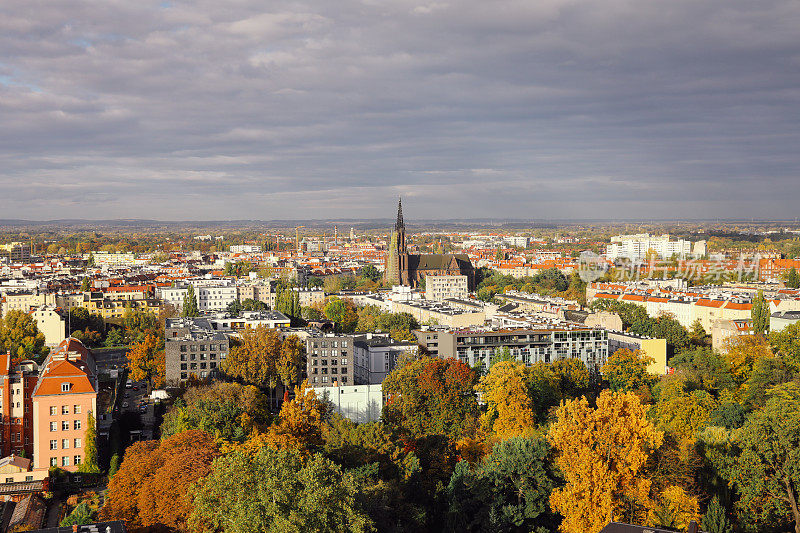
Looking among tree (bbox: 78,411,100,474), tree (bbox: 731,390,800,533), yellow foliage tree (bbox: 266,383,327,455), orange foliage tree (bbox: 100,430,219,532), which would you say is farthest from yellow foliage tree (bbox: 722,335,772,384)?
tree (bbox: 78,411,100,474)

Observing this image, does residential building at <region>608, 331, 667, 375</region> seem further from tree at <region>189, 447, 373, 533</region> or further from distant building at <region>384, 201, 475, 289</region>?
distant building at <region>384, 201, 475, 289</region>

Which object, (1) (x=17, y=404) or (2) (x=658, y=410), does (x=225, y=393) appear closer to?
(1) (x=17, y=404)

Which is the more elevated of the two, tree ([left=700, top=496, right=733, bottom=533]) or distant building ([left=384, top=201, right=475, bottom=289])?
distant building ([left=384, top=201, right=475, bottom=289])

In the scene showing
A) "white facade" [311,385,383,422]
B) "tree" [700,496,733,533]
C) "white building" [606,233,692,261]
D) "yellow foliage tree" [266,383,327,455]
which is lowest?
"white facade" [311,385,383,422]

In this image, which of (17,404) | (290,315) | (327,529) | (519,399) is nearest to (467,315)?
(290,315)

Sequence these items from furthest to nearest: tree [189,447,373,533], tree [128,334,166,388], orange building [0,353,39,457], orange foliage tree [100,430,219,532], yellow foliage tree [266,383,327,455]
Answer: tree [128,334,166,388] → orange building [0,353,39,457] → yellow foliage tree [266,383,327,455] → orange foliage tree [100,430,219,532] → tree [189,447,373,533]

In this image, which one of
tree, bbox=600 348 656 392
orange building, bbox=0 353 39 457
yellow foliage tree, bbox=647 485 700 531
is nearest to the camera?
yellow foliage tree, bbox=647 485 700 531

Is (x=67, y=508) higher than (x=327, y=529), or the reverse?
(x=327, y=529)

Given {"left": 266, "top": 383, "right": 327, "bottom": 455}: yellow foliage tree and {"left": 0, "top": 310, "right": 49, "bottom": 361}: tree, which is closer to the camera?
{"left": 266, "top": 383, "right": 327, "bottom": 455}: yellow foliage tree
